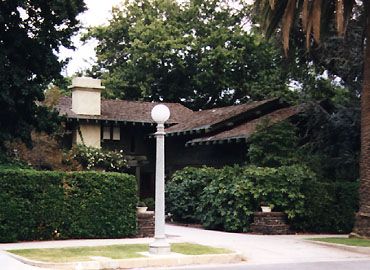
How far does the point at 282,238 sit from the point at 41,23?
11704 mm

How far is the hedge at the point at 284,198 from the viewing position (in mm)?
22922

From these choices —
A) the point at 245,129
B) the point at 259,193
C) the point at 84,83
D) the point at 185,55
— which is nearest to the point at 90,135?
the point at 84,83

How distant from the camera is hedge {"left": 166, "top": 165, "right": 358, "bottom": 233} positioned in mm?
22922

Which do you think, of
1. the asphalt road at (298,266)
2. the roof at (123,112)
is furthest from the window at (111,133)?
the asphalt road at (298,266)

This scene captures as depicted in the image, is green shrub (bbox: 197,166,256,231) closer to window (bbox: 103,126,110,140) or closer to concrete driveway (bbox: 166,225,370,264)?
concrete driveway (bbox: 166,225,370,264)

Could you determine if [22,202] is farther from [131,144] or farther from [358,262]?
[131,144]

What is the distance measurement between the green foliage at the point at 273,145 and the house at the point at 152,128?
108 inches

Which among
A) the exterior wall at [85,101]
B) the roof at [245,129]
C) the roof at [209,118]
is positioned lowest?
the roof at [245,129]

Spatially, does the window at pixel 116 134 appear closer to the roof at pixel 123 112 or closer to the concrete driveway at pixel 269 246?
the roof at pixel 123 112

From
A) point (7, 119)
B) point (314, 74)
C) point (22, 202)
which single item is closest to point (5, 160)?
point (7, 119)

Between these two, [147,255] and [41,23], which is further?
[41,23]

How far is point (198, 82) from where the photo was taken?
46.9 metres

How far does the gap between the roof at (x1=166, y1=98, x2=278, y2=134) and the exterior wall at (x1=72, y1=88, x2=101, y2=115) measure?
15.1ft

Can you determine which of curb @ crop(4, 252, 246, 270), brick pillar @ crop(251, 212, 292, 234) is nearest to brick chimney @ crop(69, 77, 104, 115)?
brick pillar @ crop(251, 212, 292, 234)
